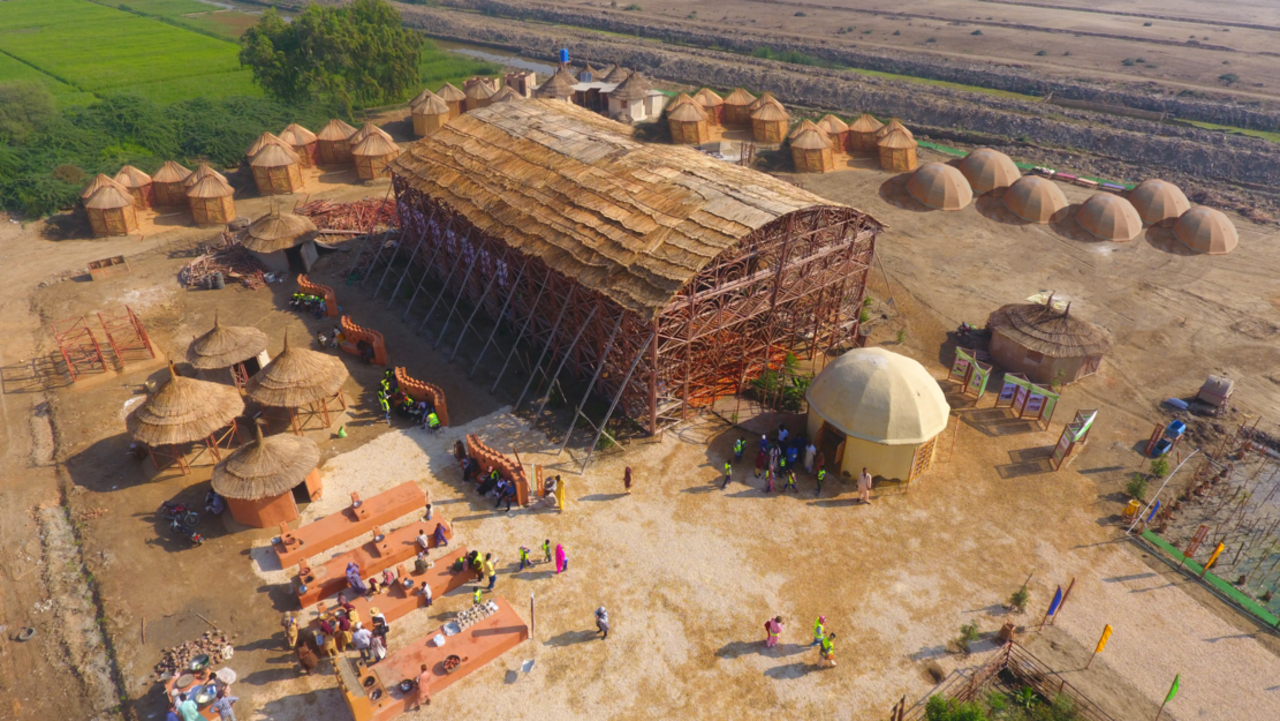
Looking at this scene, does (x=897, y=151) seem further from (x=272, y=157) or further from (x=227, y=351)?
(x=227, y=351)

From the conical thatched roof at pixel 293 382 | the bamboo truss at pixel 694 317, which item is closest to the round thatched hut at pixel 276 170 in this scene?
the bamboo truss at pixel 694 317

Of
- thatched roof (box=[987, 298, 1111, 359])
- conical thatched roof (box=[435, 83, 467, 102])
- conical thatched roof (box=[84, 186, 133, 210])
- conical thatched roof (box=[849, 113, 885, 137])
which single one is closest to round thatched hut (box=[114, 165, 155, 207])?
conical thatched roof (box=[84, 186, 133, 210])

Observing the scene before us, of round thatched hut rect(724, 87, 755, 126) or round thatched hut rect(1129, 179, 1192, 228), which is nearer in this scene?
round thatched hut rect(1129, 179, 1192, 228)

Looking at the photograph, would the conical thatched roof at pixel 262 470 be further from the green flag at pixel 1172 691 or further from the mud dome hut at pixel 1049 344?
the mud dome hut at pixel 1049 344

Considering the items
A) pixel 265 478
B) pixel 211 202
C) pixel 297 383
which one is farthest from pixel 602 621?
pixel 211 202

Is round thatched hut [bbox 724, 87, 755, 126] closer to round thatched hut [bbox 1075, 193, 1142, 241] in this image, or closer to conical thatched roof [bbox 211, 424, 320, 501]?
round thatched hut [bbox 1075, 193, 1142, 241]

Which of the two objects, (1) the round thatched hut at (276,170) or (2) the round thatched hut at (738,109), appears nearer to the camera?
(1) the round thatched hut at (276,170)

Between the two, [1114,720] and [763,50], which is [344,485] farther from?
[763,50]
